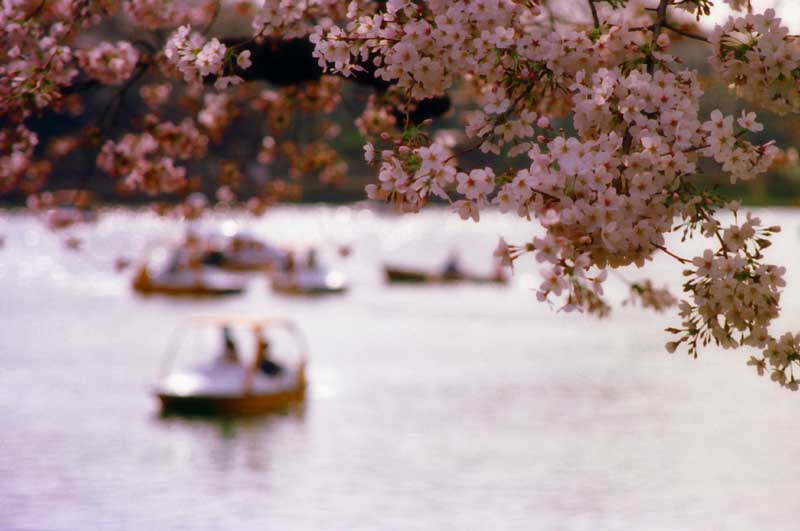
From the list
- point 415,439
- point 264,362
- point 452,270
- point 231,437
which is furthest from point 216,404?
point 452,270

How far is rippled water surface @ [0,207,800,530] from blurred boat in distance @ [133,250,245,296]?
9.66 m

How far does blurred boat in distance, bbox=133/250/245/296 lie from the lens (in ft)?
286

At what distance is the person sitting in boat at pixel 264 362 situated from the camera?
39.2 meters

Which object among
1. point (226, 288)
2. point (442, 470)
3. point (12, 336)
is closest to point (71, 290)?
point (226, 288)

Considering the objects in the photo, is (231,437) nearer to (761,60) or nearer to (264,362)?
(264,362)

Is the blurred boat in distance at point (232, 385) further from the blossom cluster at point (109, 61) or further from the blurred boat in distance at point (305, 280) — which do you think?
the blurred boat in distance at point (305, 280)

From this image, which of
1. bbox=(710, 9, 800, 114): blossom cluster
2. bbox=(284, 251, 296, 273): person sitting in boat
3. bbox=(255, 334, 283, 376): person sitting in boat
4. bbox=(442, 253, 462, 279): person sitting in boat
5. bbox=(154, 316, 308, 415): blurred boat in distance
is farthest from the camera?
bbox=(442, 253, 462, 279): person sitting in boat

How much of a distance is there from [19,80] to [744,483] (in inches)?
1167

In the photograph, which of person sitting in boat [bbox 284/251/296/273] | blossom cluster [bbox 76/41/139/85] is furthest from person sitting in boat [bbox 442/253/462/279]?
blossom cluster [bbox 76/41/139/85]

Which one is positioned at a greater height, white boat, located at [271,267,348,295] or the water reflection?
white boat, located at [271,267,348,295]

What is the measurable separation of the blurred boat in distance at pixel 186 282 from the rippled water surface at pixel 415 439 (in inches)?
380

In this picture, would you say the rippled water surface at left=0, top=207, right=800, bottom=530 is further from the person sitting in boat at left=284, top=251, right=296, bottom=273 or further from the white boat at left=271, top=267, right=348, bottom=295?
the person sitting in boat at left=284, top=251, right=296, bottom=273

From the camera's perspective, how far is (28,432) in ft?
139

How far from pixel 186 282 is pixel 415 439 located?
4711 centimetres
